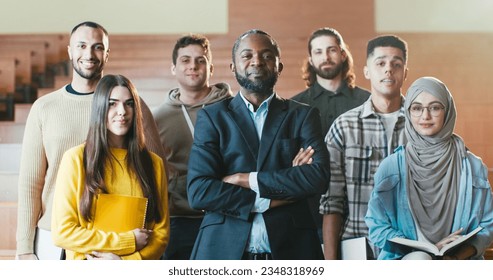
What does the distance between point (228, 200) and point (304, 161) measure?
25cm

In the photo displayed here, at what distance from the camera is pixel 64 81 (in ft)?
8.70

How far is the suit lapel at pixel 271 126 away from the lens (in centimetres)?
205

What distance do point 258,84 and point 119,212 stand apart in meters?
0.57

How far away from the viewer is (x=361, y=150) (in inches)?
91.1

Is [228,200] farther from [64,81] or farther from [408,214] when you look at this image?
[64,81]

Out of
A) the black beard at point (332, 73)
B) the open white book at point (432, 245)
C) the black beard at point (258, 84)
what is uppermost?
the black beard at point (332, 73)

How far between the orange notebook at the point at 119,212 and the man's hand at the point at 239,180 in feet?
0.86

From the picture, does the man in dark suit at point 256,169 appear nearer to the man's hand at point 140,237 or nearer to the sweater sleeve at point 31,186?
the man's hand at point 140,237

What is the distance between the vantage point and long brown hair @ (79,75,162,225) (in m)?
1.99

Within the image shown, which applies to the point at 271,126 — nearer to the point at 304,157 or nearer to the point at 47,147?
the point at 304,157

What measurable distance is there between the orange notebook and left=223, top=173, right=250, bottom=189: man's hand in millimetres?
263

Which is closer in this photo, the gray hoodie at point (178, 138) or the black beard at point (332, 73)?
the gray hoodie at point (178, 138)

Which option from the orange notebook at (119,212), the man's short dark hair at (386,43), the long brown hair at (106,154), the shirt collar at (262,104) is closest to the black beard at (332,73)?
the man's short dark hair at (386,43)

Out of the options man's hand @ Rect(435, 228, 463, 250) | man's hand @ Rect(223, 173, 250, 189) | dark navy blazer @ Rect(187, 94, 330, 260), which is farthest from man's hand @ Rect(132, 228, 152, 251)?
man's hand @ Rect(435, 228, 463, 250)
